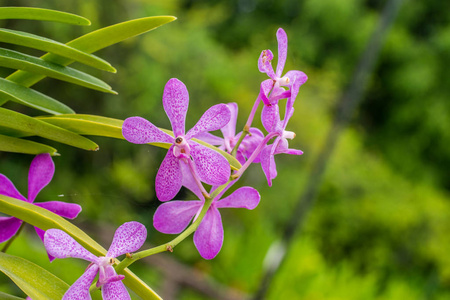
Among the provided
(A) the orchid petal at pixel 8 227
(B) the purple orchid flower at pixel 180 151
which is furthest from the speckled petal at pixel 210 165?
(A) the orchid petal at pixel 8 227

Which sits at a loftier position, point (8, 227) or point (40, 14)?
point (40, 14)

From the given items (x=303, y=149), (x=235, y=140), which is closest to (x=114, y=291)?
(x=235, y=140)

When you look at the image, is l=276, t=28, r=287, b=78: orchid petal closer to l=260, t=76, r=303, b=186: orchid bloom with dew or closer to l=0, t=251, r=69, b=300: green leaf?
l=260, t=76, r=303, b=186: orchid bloom with dew

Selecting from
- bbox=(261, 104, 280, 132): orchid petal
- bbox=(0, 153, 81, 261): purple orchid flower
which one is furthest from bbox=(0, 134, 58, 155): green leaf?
bbox=(261, 104, 280, 132): orchid petal

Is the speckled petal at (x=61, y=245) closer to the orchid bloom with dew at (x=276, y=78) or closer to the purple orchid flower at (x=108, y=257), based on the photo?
the purple orchid flower at (x=108, y=257)

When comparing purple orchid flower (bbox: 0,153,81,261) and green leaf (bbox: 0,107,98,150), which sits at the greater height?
green leaf (bbox: 0,107,98,150)

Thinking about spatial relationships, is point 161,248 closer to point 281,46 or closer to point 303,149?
point 281,46

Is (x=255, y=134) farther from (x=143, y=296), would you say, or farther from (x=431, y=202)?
(x=431, y=202)

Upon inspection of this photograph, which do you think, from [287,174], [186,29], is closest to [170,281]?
[186,29]
